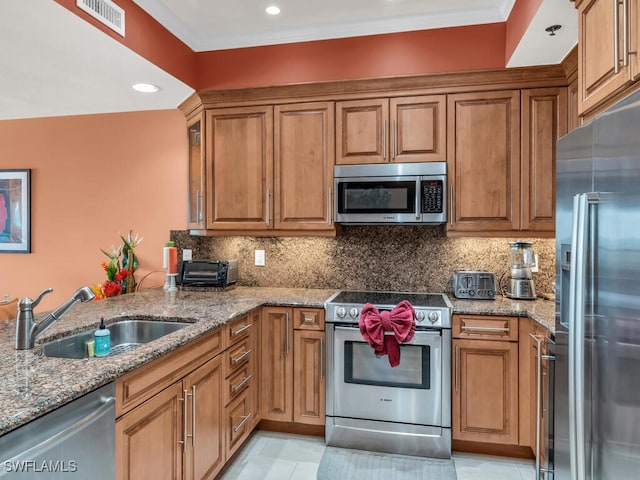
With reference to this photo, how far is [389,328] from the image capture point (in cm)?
240

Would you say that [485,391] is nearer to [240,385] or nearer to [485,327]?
[485,327]

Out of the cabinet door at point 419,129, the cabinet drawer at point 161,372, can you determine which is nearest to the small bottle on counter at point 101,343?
the cabinet drawer at point 161,372

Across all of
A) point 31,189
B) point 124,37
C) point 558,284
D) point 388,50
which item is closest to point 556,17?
point 388,50

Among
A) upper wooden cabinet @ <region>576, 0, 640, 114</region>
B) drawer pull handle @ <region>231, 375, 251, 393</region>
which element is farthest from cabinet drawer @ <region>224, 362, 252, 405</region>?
upper wooden cabinet @ <region>576, 0, 640, 114</region>

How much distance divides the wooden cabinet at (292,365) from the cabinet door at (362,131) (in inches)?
44.9

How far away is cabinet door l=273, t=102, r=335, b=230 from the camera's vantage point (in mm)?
2932

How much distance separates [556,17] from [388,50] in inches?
43.2

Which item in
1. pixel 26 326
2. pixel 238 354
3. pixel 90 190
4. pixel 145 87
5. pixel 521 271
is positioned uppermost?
pixel 145 87

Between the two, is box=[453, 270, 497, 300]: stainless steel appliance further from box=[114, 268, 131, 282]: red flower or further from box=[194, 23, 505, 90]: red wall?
box=[114, 268, 131, 282]: red flower

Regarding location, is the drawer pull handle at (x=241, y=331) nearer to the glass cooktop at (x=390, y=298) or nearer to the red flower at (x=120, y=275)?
the glass cooktop at (x=390, y=298)

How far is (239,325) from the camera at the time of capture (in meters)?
2.40

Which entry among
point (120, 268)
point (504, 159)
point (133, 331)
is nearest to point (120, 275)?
point (120, 268)

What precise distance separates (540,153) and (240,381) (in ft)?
7.89

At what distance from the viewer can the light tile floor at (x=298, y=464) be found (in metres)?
2.35
